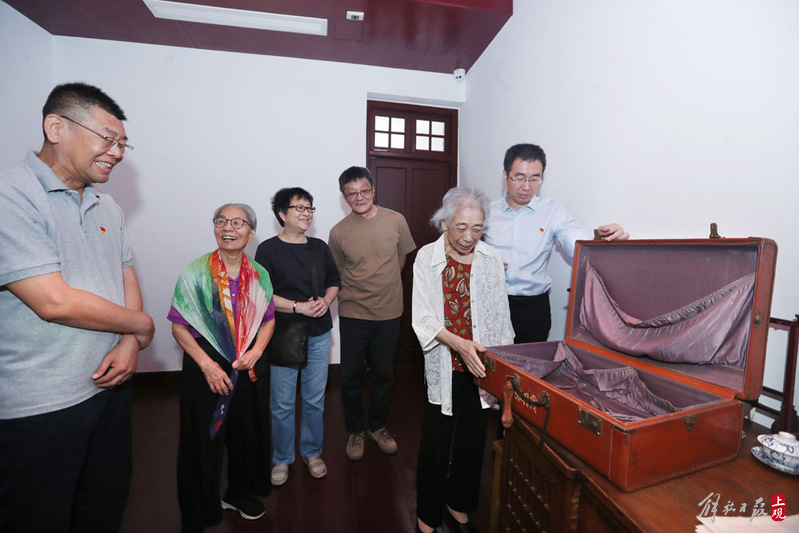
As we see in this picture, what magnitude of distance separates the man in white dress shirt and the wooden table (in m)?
0.94

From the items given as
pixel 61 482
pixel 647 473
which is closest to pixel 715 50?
pixel 647 473

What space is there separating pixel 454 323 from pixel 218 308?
3.44ft

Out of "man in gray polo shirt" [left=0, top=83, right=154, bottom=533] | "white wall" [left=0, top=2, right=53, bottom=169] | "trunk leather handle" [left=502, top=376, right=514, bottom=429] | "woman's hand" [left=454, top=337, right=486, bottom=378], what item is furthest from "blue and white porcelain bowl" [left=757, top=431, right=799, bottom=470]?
"white wall" [left=0, top=2, right=53, bottom=169]

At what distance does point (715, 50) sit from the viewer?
134 centimetres

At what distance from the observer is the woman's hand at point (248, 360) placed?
62.2 inches

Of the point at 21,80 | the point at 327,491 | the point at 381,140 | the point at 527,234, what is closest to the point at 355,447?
the point at 327,491

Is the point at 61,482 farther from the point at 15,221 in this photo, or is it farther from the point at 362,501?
the point at 362,501

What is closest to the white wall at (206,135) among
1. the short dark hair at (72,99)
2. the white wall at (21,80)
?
the white wall at (21,80)

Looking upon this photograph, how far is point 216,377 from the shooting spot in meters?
1.52

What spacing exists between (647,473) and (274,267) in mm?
1756

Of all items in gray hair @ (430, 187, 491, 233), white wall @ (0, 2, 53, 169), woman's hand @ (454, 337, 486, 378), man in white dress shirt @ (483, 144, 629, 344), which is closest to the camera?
woman's hand @ (454, 337, 486, 378)

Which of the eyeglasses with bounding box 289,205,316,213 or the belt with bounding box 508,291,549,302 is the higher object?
the eyeglasses with bounding box 289,205,316,213

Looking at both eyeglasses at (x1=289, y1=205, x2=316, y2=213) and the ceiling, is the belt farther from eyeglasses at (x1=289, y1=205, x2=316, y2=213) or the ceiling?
the ceiling

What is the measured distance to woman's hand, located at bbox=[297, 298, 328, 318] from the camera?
1.90 metres
